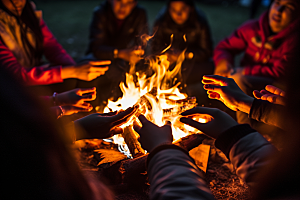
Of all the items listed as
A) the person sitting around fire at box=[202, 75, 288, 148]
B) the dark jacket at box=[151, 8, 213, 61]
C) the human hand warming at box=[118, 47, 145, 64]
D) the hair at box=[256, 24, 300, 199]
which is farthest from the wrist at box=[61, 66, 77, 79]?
the hair at box=[256, 24, 300, 199]

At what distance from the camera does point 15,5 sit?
2.60 metres

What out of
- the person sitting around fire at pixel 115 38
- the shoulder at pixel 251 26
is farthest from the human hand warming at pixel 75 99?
the shoulder at pixel 251 26

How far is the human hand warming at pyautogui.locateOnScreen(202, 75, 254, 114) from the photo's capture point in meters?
1.76

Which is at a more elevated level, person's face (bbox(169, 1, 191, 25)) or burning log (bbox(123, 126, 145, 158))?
person's face (bbox(169, 1, 191, 25))

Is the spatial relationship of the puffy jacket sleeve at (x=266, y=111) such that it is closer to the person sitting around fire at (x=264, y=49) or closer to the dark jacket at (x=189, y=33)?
the person sitting around fire at (x=264, y=49)

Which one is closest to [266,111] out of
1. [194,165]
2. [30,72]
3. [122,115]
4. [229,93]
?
[229,93]

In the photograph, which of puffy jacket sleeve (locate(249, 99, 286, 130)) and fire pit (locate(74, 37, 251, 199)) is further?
fire pit (locate(74, 37, 251, 199))

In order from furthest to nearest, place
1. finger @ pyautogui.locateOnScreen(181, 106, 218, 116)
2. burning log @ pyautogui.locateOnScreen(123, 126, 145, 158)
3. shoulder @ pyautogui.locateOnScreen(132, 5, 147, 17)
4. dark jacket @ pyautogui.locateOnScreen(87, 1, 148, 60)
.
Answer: shoulder @ pyautogui.locateOnScreen(132, 5, 147, 17) → dark jacket @ pyautogui.locateOnScreen(87, 1, 148, 60) → burning log @ pyautogui.locateOnScreen(123, 126, 145, 158) → finger @ pyautogui.locateOnScreen(181, 106, 218, 116)

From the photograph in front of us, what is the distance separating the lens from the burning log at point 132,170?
185cm

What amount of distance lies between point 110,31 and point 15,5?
1.72m

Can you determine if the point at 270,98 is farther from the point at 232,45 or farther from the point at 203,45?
the point at 203,45

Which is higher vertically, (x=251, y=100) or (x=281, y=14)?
(x=281, y=14)

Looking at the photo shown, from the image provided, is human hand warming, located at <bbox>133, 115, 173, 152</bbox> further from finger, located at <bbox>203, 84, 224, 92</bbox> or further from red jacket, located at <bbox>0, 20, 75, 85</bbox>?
red jacket, located at <bbox>0, 20, 75, 85</bbox>

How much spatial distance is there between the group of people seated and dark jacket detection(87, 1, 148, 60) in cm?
2
